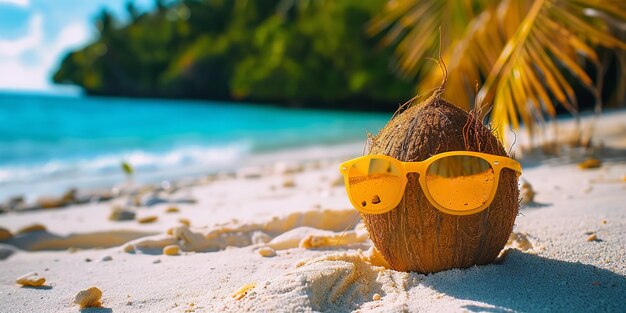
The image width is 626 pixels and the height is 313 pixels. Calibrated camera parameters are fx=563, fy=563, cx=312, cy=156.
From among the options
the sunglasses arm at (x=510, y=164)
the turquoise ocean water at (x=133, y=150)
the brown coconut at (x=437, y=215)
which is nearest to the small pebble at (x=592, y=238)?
the brown coconut at (x=437, y=215)

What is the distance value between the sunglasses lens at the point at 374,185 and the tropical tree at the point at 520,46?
86 cm

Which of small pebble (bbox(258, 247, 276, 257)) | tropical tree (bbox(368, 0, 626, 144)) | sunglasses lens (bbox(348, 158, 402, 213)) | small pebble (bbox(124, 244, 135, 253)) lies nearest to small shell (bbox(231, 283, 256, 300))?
sunglasses lens (bbox(348, 158, 402, 213))

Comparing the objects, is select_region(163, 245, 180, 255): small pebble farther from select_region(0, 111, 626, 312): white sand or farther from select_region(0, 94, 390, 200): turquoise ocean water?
select_region(0, 94, 390, 200): turquoise ocean water

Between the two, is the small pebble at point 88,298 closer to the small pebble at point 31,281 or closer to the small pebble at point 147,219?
the small pebble at point 31,281

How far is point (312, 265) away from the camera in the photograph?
231 cm

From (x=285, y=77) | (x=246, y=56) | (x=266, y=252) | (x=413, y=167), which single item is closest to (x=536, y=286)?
(x=413, y=167)

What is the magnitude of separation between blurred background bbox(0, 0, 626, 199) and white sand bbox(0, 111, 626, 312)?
780 millimetres

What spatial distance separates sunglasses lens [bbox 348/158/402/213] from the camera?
6.95 ft

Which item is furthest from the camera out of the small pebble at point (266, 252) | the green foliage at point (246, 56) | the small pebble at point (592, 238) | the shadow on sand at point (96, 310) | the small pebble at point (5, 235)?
the green foliage at point (246, 56)

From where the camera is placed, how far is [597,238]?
2.61m

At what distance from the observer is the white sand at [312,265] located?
206 centimetres

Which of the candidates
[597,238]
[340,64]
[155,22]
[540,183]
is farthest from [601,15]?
[155,22]

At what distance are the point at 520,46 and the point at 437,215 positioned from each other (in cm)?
300

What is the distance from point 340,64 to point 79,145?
1638cm
